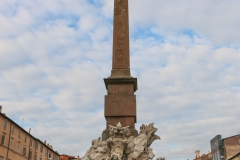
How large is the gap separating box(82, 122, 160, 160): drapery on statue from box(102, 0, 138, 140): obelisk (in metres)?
0.42

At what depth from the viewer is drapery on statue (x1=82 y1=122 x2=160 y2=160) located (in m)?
9.52

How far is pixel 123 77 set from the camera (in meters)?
11.2

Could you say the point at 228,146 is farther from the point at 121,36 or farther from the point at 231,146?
the point at 121,36

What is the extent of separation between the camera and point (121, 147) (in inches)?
374

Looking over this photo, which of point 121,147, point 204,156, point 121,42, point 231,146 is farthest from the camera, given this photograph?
point 204,156

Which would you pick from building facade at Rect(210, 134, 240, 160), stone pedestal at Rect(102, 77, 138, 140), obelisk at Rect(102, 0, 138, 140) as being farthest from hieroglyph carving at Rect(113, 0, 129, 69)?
building facade at Rect(210, 134, 240, 160)

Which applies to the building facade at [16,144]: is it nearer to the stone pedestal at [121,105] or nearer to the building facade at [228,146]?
the building facade at [228,146]

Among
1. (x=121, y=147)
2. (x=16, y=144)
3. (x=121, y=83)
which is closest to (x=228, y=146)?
(x=16, y=144)

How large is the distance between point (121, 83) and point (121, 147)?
2.54m

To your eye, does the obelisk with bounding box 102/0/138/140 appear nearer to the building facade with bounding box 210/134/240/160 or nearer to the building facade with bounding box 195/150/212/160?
the building facade with bounding box 210/134/240/160

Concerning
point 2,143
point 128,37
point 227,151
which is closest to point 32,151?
point 2,143

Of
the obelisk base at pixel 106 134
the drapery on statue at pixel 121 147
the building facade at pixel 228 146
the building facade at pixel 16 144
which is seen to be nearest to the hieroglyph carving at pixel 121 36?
the obelisk base at pixel 106 134

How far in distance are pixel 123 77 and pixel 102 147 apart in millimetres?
2668

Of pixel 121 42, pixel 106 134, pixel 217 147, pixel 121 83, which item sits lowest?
pixel 106 134
